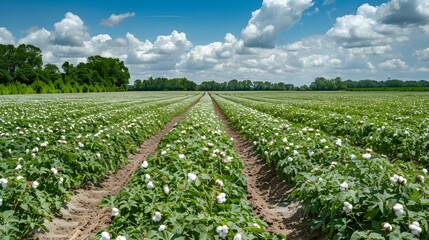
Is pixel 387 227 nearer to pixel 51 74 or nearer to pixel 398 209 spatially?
pixel 398 209

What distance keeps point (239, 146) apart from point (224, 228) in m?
9.28

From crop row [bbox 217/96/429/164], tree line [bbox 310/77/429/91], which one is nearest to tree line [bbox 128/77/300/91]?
tree line [bbox 310/77/429/91]

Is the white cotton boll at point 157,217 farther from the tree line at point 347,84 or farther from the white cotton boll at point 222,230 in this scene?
the tree line at point 347,84

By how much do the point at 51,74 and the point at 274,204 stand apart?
10269cm

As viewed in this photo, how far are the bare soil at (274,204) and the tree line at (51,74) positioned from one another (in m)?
64.9

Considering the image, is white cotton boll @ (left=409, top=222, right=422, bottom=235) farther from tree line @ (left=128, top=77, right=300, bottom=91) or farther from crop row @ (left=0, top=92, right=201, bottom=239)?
tree line @ (left=128, top=77, right=300, bottom=91)

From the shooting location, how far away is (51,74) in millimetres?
96500

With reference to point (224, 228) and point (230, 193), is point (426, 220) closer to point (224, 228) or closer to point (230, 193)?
point (224, 228)

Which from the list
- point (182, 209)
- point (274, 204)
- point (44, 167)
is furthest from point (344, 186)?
point (44, 167)

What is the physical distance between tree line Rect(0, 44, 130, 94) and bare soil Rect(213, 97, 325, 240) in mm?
64920

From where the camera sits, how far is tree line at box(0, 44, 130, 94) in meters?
72.5

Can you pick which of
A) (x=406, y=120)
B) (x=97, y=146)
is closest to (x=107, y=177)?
(x=97, y=146)

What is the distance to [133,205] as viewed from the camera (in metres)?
4.16

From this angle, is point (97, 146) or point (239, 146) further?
point (239, 146)
